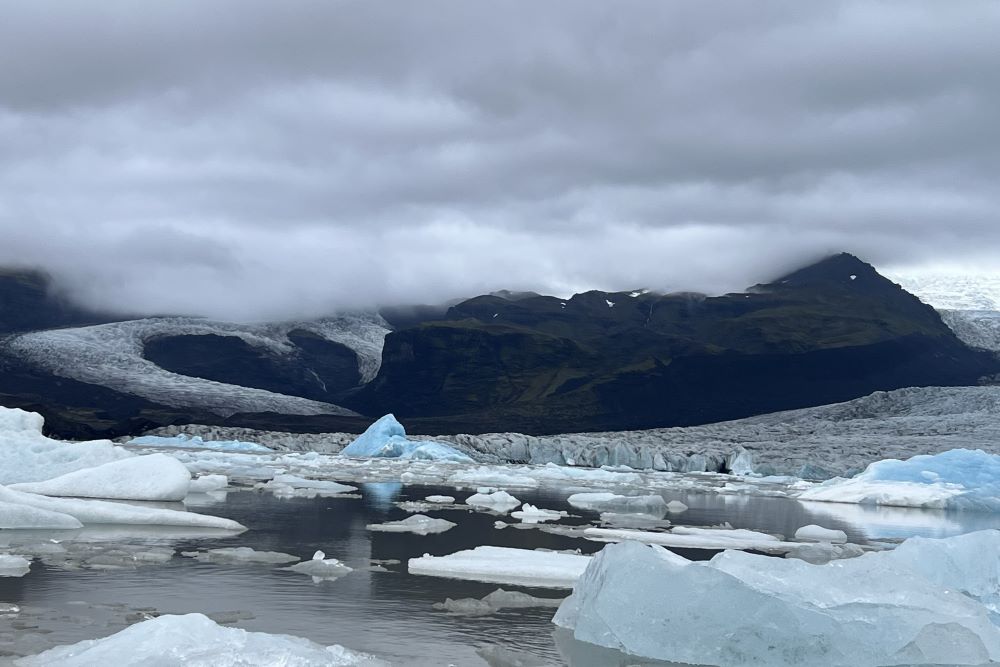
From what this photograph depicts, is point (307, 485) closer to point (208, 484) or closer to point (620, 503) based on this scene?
point (208, 484)

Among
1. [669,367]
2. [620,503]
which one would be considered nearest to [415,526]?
[620,503]

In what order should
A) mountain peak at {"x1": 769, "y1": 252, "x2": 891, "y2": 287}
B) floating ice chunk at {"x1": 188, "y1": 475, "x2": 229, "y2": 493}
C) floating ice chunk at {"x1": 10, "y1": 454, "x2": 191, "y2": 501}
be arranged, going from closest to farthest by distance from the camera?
floating ice chunk at {"x1": 10, "y1": 454, "x2": 191, "y2": 501} < floating ice chunk at {"x1": 188, "y1": 475, "x2": 229, "y2": 493} < mountain peak at {"x1": 769, "y1": 252, "x2": 891, "y2": 287}

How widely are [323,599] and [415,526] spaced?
6407 mm

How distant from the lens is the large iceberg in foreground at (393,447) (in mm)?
48562

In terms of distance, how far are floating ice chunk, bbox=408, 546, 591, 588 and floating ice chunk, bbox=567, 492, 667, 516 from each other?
9.97 metres

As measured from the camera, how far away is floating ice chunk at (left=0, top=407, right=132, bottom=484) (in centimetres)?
1880

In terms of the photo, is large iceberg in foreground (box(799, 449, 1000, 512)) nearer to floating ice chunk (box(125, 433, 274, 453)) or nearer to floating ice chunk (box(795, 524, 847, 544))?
floating ice chunk (box(795, 524, 847, 544))

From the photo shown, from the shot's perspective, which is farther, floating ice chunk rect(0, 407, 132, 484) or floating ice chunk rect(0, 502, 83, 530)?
floating ice chunk rect(0, 407, 132, 484)

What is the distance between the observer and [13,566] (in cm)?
926

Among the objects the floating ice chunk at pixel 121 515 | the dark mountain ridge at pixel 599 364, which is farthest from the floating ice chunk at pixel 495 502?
the dark mountain ridge at pixel 599 364

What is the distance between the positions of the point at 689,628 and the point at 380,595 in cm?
302

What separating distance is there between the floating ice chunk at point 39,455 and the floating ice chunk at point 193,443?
30.1 m

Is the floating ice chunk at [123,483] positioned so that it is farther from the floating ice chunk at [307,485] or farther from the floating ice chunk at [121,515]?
the floating ice chunk at [307,485]

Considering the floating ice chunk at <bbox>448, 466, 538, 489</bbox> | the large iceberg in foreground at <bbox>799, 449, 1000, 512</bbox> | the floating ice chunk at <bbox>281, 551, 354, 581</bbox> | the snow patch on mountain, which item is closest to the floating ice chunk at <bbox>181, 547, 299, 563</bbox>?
the floating ice chunk at <bbox>281, 551, 354, 581</bbox>
